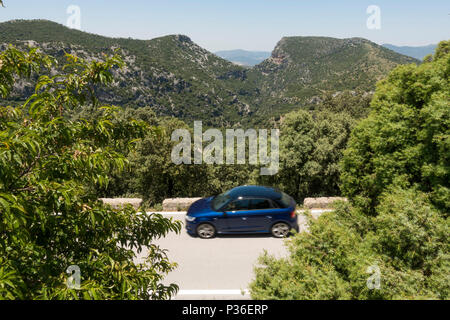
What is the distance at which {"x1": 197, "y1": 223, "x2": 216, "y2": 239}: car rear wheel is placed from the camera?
8.63m

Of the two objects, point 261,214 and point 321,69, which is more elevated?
point 321,69

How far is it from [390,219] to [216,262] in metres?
4.61

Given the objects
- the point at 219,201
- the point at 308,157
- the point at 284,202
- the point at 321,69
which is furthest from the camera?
the point at 321,69

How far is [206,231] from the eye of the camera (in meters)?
8.66

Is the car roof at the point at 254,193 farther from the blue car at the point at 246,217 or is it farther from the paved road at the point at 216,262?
the paved road at the point at 216,262

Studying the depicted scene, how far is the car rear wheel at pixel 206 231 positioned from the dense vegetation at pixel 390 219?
379 cm

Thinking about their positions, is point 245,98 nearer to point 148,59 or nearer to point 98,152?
point 148,59

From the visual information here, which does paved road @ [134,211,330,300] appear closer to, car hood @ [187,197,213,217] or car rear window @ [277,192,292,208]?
car hood @ [187,197,213,217]

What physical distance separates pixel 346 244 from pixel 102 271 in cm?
386

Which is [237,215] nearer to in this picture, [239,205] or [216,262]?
[239,205]

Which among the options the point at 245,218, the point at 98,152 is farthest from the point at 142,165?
the point at 98,152

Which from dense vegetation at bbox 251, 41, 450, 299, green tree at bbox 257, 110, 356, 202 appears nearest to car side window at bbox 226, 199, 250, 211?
dense vegetation at bbox 251, 41, 450, 299

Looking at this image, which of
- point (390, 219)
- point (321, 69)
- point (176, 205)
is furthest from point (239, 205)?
point (321, 69)

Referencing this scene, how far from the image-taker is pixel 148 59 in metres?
113
